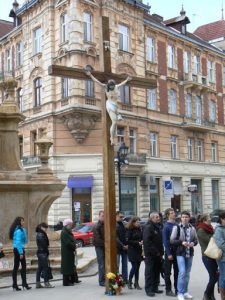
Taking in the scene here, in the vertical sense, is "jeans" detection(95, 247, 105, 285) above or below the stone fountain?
below

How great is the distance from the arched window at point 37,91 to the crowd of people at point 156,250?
24498 mm

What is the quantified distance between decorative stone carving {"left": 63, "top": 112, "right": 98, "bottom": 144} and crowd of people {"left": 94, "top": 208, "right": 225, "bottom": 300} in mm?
20663

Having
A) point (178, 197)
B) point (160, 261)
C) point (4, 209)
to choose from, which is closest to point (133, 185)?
point (178, 197)

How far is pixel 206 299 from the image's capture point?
906 centimetres

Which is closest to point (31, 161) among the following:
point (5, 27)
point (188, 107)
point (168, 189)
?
point (168, 189)

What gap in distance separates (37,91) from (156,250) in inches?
1052

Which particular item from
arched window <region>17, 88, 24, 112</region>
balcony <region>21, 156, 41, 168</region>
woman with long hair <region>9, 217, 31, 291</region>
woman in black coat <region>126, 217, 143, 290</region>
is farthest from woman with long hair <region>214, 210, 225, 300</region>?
arched window <region>17, 88, 24, 112</region>

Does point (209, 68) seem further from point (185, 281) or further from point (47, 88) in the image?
point (185, 281)

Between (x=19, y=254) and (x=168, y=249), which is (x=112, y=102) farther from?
(x=19, y=254)

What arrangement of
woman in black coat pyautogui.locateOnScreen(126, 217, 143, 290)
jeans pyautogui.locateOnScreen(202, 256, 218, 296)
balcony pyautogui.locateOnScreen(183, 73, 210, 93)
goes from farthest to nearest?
balcony pyautogui.locateOnScreen(183, 73, 210, 93) < woman in black coat pyautogui.locateOnScreen(126, 217, 143, 290) < jeans pyautogui.locateOnScreen(202, 256, 218, 296)

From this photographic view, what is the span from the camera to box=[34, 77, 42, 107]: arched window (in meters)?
34.8

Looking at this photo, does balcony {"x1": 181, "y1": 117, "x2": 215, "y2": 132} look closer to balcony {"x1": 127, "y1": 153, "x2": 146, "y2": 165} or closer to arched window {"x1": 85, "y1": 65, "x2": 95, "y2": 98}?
balcony {"x1": 127, "y1": 153, "x2": 146, "y2": 165}

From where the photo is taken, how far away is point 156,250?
9.99m

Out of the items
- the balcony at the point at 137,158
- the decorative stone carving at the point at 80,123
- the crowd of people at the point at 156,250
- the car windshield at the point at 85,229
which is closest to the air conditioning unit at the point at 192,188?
the balcony at the point at 137,158
